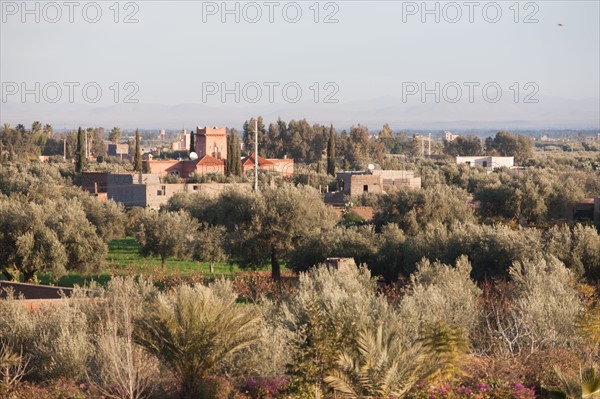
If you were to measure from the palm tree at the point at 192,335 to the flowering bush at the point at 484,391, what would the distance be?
2.72m

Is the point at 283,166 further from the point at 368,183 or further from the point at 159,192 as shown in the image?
the point at 159,192

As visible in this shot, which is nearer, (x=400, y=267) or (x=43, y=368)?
(x=43, y=368)

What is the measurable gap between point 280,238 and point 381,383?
849 inches

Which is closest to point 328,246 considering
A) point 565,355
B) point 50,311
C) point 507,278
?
point 507,278

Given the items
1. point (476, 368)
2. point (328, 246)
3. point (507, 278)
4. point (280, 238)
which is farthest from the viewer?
point (280, 238)

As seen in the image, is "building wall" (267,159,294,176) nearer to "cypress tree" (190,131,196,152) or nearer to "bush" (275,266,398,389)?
"cypress tree" (190,131,196,152)

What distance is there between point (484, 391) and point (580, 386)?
1.27 m

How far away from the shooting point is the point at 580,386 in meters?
13.4

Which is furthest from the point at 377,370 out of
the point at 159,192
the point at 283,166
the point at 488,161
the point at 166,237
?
the point at 488,161

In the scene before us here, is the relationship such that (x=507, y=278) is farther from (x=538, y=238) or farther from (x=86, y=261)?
(x=86, y=261)

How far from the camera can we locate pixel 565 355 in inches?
613

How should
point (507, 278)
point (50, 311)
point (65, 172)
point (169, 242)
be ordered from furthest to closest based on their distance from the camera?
point (65, 172)
point (169, 242)
point (507, 278)
point (50, 311)

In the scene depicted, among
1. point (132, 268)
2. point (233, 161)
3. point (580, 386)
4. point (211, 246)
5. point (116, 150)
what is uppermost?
point (116, 150)

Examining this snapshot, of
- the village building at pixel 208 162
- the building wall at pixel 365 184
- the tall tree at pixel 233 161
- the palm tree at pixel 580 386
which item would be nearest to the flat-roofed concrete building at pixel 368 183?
the building wall at pixel 365 184
